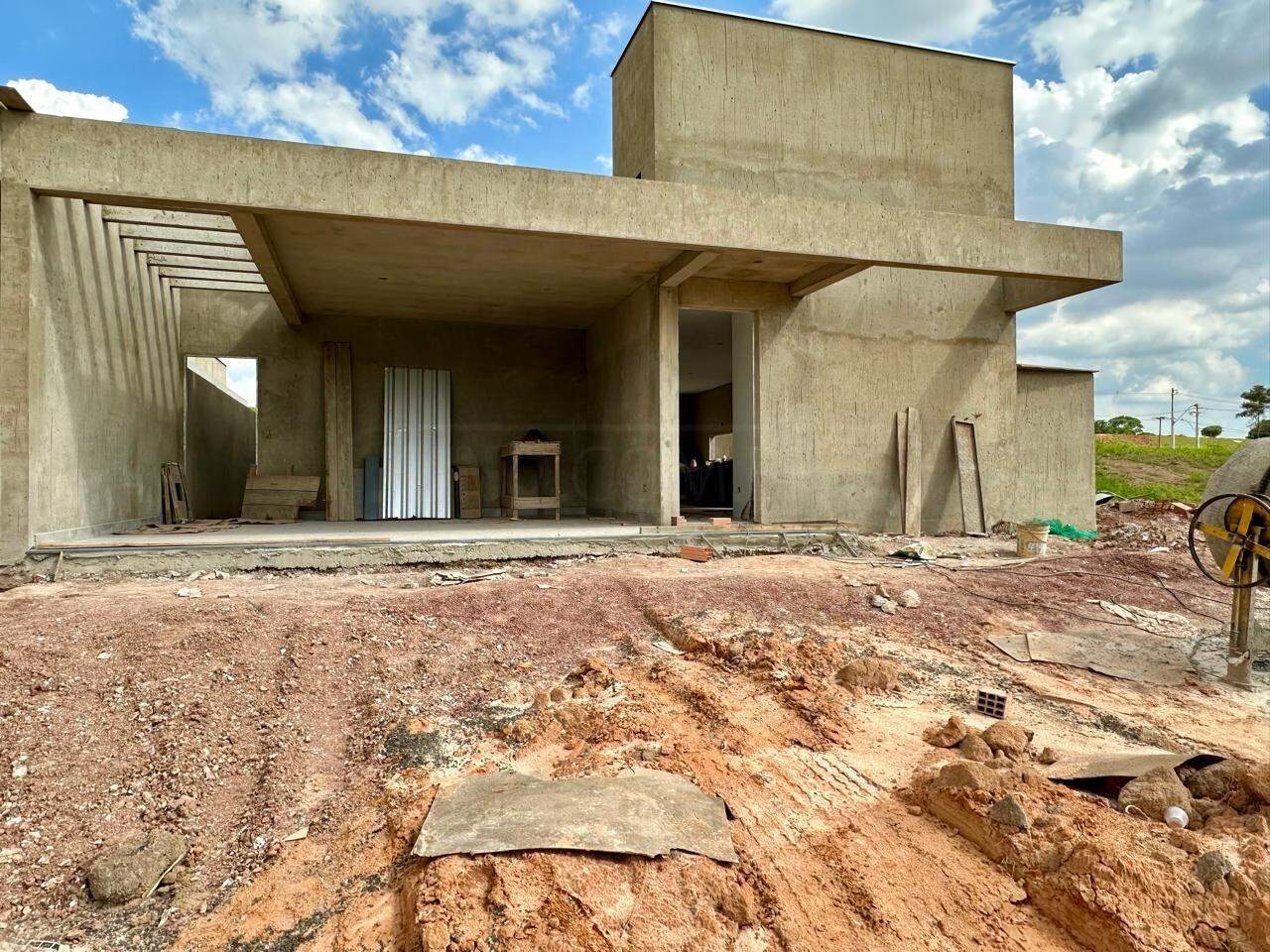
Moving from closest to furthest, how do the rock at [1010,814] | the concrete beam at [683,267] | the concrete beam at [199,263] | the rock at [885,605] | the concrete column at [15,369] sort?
the rock at [1010,814], the concrete column at [15,369], the rock at [885,605], the concrete beam at [683,267], the concrete beam at [199,263]

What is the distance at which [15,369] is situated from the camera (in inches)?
247

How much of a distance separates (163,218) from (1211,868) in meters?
10.9

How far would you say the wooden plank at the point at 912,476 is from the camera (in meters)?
10.6

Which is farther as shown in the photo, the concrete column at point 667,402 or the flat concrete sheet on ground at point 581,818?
the concrete column at point 667,402

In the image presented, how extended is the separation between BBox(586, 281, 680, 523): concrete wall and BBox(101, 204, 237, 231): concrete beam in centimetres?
525

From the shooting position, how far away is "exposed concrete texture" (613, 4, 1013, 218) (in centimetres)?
983

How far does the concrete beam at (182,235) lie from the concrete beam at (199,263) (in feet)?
1.14

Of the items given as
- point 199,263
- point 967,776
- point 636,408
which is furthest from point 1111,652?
point 199,263

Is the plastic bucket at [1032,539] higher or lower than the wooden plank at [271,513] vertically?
lower

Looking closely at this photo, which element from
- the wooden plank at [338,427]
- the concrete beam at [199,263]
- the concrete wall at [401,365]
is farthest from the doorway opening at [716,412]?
the concrete beam at [199,263]

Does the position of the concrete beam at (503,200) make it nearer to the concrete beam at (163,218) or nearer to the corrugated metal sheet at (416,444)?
the concrete beam at (163,218)

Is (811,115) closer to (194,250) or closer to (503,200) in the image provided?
(503,200)

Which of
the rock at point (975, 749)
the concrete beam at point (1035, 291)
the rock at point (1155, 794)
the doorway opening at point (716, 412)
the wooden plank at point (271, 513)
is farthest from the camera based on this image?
the wooden plank at point (271, 513)

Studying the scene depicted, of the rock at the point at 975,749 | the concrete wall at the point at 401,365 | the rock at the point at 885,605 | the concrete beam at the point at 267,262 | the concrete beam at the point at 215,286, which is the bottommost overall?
the rock at the point at 975,749
